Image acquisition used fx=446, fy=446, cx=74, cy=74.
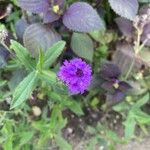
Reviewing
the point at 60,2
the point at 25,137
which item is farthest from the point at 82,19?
the point at 25,137

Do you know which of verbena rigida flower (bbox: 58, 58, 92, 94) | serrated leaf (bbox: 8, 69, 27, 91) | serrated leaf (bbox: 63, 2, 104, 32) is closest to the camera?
verbena rigida flower (bbox: 58, 58, 92, 94)

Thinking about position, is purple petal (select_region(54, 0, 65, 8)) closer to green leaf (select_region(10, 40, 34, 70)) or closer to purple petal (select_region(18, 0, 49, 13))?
purple petal (select_region(18, 0, 49, 13))

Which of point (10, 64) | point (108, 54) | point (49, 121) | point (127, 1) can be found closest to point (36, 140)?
point (49, 121)

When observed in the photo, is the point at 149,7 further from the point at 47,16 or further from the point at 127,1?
the point at 47,16

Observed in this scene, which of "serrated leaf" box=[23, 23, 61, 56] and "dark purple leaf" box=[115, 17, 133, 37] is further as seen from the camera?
"dark purple leaf" box=[115, 17, 133, 37]

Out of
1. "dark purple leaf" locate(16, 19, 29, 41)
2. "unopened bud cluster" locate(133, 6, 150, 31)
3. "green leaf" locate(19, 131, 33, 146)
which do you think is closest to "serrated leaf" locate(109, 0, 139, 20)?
"unopened bud cluster" locate(133, 6, 150, 31)

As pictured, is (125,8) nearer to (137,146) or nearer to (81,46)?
(81,46)
